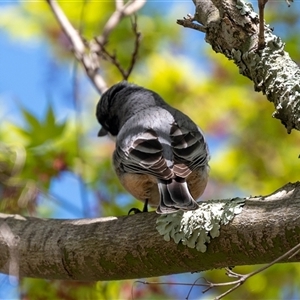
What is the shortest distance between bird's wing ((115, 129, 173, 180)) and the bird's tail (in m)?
0.04

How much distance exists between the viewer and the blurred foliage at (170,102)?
363 centimetres

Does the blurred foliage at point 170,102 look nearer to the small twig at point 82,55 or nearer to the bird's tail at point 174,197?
the small twig at point 82,55

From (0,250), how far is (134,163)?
2.63 ft

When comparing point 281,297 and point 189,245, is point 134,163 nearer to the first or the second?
point 189,245

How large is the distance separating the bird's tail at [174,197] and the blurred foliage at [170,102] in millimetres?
672

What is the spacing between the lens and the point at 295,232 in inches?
79.1

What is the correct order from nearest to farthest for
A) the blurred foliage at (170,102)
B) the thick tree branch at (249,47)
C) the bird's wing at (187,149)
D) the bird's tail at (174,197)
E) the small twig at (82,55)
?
the thick tree branch at (249,47)
the bird's tail at (174,197)
the bird's wing at (187,149)
the blurred foliage at (170,102)
the small twig at (82,55)

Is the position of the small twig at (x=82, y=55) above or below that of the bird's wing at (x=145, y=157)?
above

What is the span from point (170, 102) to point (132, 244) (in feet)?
9.80

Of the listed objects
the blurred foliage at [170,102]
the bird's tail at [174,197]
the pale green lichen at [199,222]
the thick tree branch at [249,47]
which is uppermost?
the blurred foliage at [170,102]

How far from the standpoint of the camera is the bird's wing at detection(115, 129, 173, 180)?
298 centimetres

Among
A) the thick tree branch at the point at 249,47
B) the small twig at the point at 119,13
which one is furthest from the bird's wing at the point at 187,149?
the small twig at the point at 119,13

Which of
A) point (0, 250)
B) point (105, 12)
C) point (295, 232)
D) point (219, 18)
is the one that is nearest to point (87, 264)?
point (0, 250)

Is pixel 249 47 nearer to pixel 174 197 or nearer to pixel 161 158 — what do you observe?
pixel 174 197
